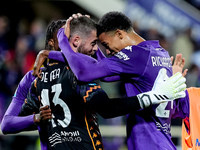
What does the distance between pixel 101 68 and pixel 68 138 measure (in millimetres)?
695

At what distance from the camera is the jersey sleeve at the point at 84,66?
3.38 metres

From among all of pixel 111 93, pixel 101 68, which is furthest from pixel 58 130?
pixel 111 93

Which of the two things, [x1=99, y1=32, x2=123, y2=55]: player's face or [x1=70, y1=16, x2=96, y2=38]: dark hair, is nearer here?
[x1=70, y1=16, x2=96, y2=38]: dark hair

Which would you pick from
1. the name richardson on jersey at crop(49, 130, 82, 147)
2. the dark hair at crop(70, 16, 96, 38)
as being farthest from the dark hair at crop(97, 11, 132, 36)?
the name richardson on jersey at crop(49, 130, 82, 147)

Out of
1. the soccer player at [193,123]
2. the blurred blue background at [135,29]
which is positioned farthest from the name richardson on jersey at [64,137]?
the blurred blue background at [135,29]

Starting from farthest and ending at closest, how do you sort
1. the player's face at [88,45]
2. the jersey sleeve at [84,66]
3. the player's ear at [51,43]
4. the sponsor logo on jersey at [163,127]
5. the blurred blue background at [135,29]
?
the blurred blue background at [135,29]
the player's ear at [51,43]
the player's face at [88,45]
the sponsor logo on jersey at [163,127]
the jersey sleeve at [84,66]

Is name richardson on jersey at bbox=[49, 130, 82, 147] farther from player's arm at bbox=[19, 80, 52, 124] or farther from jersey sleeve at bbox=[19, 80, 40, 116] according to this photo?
jersey sleeve at bbox=[19, 80, 40, 116]

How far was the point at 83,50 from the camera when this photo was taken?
3633mm

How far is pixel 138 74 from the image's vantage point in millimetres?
3510

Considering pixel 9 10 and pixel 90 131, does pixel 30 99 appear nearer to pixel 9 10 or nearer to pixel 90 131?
pixel 90 131

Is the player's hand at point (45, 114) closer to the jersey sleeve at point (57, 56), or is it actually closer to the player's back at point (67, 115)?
the player's back at point (67, 115)

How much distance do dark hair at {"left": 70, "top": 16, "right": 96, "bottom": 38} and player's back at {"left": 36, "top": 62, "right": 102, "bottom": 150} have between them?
15.9 inches

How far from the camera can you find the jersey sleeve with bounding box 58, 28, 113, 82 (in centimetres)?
338

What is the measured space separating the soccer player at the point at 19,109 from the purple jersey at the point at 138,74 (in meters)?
0.34
